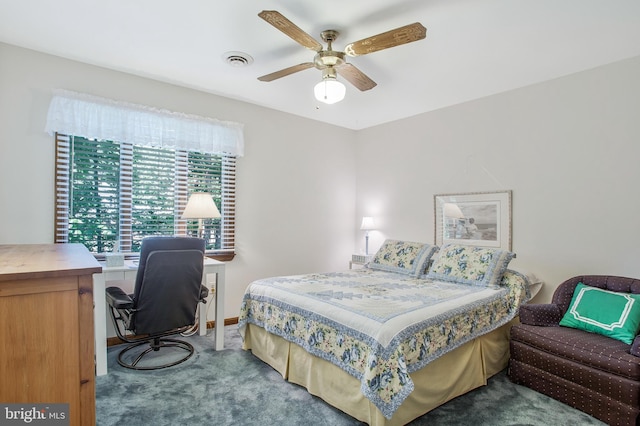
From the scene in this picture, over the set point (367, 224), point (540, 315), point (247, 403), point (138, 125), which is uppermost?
point (138, 125)

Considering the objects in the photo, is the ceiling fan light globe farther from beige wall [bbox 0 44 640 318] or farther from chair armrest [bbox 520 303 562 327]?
chair armrest [bbox 520 303 562 327]

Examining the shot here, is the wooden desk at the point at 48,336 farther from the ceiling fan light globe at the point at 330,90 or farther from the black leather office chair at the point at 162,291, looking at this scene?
the ceiling fan light globe at the point at 330,90

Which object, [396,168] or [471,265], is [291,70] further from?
[396,168]

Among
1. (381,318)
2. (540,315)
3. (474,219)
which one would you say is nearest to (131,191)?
(381,318)

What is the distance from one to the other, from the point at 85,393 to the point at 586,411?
2737 millimetres

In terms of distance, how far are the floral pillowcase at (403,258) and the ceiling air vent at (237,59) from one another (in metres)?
2.38

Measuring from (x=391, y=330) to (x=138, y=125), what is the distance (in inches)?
115

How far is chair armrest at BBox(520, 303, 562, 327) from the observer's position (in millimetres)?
2637

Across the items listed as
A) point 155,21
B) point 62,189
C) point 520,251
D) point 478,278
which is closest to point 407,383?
point 478,278

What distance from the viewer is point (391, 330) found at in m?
1.93

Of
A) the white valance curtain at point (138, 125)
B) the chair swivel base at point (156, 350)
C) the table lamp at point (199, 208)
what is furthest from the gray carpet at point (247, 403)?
the white valance curtain at point (138, 125)

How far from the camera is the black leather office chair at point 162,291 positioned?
8.38 ft

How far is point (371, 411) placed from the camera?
188 centimetres

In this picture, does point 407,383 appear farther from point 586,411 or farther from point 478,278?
point 478,278
